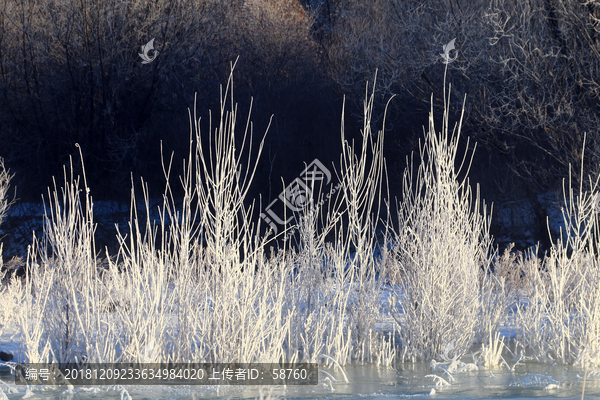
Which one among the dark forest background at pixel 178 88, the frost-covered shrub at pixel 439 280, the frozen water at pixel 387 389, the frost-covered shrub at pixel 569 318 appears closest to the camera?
the frozen water at pixel 387 389

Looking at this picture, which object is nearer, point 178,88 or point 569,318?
point 569,318

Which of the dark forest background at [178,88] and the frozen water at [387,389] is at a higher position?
the dark forest background at [178,88]

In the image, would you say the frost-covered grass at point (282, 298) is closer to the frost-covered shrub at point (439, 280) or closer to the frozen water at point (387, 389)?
the frost-covered shrub at point (439, 280)

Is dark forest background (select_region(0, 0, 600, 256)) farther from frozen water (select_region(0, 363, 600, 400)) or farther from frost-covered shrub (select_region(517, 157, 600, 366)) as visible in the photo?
frozen water (select_region(0, 363, 600, 400))

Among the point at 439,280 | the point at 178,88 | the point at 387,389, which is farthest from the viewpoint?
the point at 178,88

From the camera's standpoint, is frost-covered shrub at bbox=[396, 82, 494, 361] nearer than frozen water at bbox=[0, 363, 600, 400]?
No

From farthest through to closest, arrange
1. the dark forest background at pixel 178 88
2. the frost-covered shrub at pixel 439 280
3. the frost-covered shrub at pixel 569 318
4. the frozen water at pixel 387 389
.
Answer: the dark forest background at pixel 178 88 < the frost-covered shrub at pixel 439 280 < the frost-covered shrub at pixel 569 318 < the frozen water at pixel 387 389

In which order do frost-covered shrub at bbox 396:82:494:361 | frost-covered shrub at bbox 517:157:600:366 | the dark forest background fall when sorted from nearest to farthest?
1. frost-covered shrub at bbox 517:157:600:366
2. frost-covered shrub at bbox 396:82:494:361
3. the dark forest background

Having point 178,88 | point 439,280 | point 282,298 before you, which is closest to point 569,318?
point 439,280

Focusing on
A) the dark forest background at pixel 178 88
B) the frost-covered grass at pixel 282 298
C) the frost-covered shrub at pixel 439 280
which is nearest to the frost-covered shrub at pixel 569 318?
the frost-covered grass at pixel 282 298

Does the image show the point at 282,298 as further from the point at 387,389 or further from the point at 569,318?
the point at 569,318

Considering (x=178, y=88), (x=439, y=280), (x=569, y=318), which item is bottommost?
(x=569, y=318)

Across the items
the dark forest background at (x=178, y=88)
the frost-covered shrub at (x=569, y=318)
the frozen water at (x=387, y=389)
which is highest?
the dark forest background at (x=178, y=88)

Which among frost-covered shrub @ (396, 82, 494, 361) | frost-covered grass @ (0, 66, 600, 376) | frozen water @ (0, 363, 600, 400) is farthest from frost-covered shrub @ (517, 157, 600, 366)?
frost-covered shrub @ (396, 82, 494, 361)
